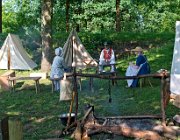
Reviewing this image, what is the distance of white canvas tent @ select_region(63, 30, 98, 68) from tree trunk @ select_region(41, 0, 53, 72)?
3.16 ft

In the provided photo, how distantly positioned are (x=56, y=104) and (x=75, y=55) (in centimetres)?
580

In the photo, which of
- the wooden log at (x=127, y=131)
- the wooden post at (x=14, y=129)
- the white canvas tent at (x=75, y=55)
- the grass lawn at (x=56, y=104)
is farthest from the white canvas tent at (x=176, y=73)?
the wooden post at (x=14, y=129)

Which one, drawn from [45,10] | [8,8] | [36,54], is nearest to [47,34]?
[45,10]

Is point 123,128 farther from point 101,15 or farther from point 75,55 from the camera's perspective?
point 101,15

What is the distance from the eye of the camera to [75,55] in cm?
1546

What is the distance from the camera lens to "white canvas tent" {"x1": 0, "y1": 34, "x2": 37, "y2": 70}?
17.7 m

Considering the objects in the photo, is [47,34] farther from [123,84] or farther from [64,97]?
[64,97]

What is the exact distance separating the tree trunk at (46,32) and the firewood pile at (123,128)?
29.3ft

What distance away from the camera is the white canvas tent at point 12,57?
1769 centimetres

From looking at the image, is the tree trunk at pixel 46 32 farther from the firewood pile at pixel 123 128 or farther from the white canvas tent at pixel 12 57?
the firewood pile at pixel 123 128

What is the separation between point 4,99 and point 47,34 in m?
5.56

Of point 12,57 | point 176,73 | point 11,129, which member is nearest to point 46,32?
point 12,57

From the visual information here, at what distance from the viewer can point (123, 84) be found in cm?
1268

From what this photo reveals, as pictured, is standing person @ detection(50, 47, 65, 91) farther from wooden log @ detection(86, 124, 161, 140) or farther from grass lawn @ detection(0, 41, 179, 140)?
wooden log @ detection(86, 124, 161, 140)
